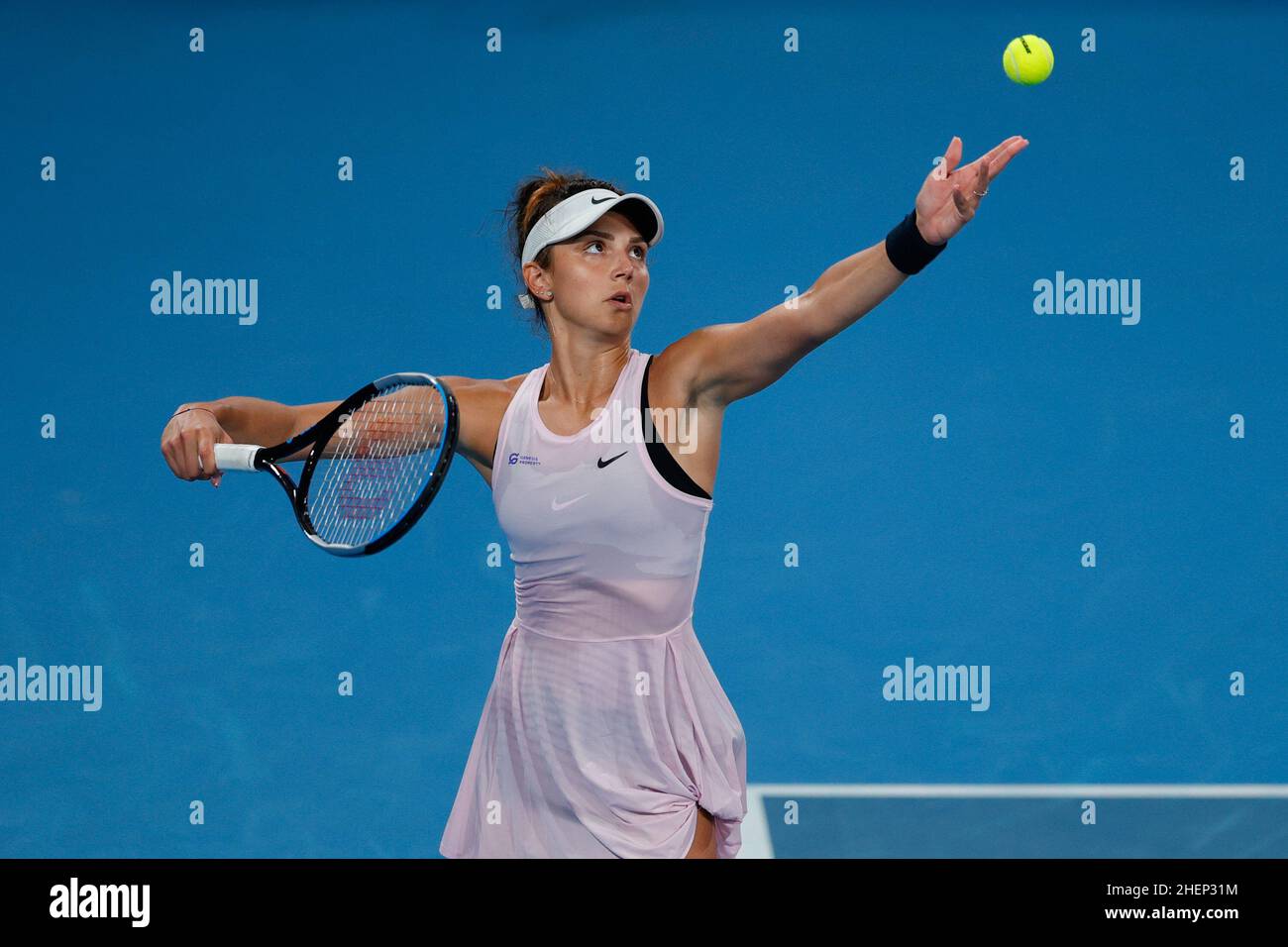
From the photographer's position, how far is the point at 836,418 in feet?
14.8

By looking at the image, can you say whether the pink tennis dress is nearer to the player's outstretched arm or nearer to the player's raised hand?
the player's outstretched arm

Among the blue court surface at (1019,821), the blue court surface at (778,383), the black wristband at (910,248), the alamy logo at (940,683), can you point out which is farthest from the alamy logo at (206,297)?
the black wristband at (910,248)

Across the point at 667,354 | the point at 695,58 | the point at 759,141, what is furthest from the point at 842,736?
the point at 667,354

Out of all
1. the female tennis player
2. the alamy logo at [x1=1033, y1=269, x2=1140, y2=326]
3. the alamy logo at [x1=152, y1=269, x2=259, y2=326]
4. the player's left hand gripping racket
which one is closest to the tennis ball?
the female tennis player

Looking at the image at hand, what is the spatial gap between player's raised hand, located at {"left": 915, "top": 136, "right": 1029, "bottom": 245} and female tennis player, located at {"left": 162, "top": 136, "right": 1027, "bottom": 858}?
3 cm

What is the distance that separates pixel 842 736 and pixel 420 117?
2250mm

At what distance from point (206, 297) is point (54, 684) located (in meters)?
1.25

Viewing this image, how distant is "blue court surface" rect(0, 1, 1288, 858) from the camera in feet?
14.7

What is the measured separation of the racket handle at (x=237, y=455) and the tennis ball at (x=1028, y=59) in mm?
1674

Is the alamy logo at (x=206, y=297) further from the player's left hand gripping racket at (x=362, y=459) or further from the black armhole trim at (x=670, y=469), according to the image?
the black armhole trim at (x=670, y=469)

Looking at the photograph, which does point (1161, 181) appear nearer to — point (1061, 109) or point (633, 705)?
point (1061, 109)

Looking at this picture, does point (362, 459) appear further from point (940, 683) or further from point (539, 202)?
point (940, 683)

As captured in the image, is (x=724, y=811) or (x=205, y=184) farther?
(x=205, y=184)

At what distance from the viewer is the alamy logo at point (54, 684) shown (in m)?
4.46
